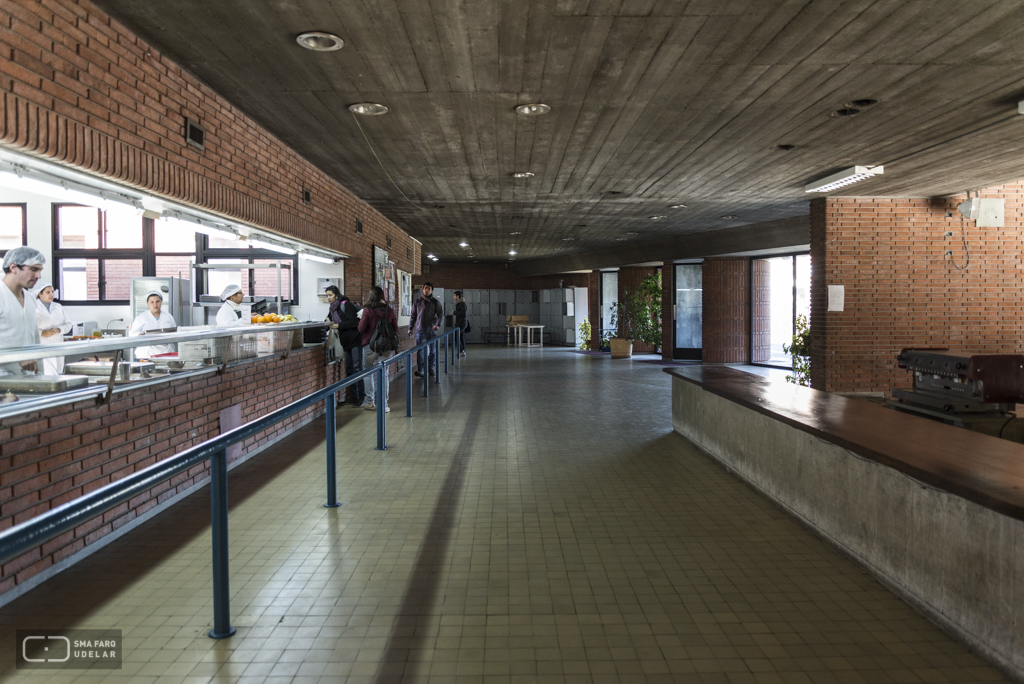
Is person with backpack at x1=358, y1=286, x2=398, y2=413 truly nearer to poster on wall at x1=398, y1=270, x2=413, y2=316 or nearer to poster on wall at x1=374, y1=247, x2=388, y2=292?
poster on wall at x1=374, y1=247, x2=388, y2=292

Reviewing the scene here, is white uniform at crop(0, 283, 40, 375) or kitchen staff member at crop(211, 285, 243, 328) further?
kitchen staff member at crop(211, 285, 243, 328)

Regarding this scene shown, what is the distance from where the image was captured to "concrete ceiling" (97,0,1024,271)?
10.9 ft

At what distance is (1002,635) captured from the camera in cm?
223

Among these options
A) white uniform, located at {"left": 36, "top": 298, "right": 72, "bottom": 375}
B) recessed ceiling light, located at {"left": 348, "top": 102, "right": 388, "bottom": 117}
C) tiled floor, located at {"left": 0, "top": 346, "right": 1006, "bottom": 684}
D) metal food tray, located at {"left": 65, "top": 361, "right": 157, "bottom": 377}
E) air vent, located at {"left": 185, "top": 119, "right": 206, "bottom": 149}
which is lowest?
tiled floor, located at {"left": 0, "top": 346, "right": 1006, "bottom": 684}

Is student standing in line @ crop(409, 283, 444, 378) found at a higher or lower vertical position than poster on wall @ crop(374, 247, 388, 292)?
lower

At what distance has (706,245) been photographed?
13.6 meters

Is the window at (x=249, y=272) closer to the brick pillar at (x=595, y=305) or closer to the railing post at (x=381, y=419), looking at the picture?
the railing post at (x=381, y=419)

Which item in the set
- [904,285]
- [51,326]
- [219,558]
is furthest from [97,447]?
[904,285]

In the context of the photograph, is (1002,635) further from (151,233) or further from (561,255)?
(561,255)

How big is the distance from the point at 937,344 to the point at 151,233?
10.8 meters

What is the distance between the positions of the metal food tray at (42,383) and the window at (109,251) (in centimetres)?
579

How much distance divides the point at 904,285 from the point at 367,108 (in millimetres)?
7491

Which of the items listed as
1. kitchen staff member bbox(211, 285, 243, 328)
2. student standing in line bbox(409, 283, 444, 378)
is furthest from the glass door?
kitchen staff member bbox(211, 285, 243, 328)

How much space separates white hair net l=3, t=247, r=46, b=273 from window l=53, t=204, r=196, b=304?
5.26m
